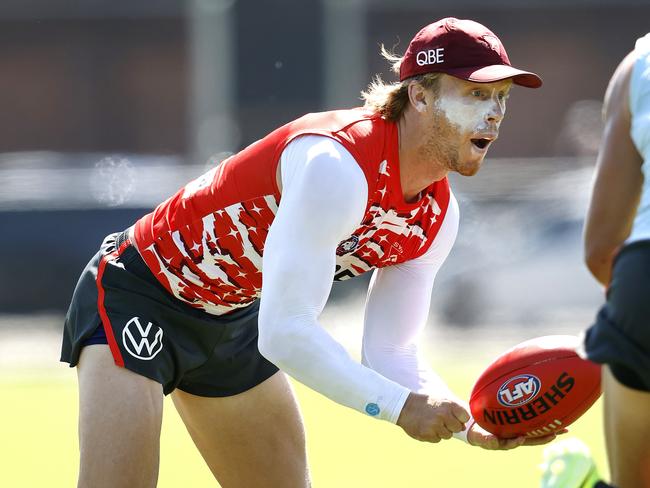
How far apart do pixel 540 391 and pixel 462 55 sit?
1021mm

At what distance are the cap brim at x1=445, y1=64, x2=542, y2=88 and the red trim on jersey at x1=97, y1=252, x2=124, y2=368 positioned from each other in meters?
1.26

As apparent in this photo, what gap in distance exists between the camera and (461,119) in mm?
3818

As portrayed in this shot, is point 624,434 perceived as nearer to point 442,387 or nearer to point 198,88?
point 442,387

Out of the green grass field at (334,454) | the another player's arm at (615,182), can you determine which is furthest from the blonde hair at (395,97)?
the green grass field at (334,454)

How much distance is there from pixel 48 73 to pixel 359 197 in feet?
55.5

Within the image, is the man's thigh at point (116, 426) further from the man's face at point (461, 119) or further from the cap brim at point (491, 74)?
the cap brim at point (491, 74)

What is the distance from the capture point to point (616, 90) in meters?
2.95

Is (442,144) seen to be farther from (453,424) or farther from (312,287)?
(453,424)

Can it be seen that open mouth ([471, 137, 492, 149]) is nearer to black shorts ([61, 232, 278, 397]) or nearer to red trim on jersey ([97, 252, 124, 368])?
black shorts ([61, 232, 278, 397])

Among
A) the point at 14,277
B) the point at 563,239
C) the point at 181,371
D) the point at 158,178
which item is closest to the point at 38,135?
the point at 158,178

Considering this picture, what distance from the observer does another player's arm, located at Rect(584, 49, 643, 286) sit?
2.93 meters

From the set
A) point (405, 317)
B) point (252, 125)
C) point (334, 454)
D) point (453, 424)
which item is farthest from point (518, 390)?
point (252, 125)

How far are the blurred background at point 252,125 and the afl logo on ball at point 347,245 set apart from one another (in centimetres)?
551

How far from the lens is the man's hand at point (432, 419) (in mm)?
3486
